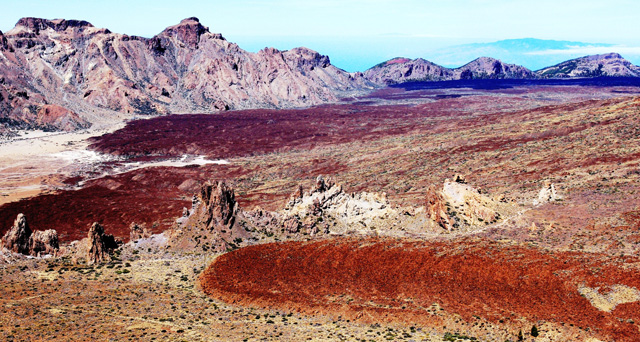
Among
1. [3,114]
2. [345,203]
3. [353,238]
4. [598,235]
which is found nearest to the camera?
[598,235]

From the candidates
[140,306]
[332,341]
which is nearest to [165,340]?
[140,306]

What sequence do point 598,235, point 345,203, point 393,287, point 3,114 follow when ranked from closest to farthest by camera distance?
point 393,287 < point 598,235 < point 345,203 < point 3,114

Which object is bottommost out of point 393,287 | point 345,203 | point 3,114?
point 393,287

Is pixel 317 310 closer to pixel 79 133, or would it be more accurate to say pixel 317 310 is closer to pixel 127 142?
pixel 127 142

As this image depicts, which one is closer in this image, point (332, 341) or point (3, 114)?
point (332, 341)

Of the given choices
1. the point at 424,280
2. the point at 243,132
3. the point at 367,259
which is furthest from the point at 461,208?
the point at 243,132

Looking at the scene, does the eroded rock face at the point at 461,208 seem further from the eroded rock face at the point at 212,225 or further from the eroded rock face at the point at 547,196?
the eroded rock face at the point at 212,225
